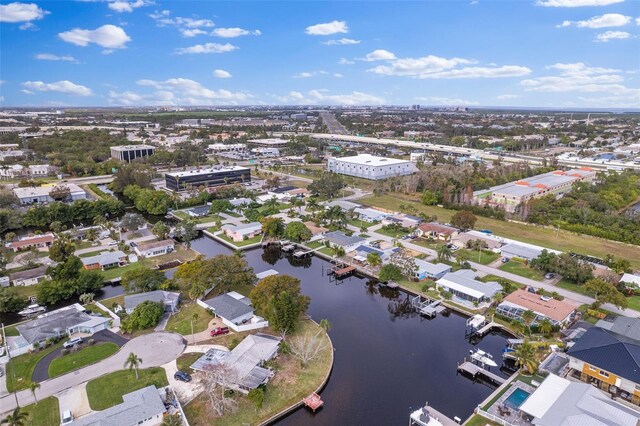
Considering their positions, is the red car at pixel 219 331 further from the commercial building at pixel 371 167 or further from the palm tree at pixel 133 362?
the commercial building at pixel 371 167

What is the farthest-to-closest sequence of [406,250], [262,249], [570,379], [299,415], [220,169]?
1. [220,169]
2. [262,249]
3. [406,250]
4. [570,379]
5. [299,415]

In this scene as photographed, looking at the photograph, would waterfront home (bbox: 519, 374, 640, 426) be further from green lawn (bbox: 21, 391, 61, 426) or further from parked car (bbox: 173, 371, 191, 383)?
green lawn (bbox: 21, 391, 61, 426)

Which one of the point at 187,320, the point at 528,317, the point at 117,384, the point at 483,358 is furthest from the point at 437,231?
the point at 117,384

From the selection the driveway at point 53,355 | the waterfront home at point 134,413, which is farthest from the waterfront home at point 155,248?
the waterfront home at point 134,413

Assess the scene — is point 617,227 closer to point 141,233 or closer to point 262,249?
point 262,249

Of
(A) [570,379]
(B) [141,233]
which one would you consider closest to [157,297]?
(B) [141,233]

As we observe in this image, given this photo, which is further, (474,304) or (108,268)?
(108,268)
